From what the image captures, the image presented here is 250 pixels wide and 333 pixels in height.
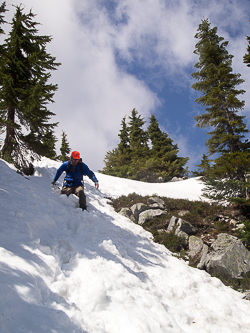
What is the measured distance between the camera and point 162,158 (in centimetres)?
2531

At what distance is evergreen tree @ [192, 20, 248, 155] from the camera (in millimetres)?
11258

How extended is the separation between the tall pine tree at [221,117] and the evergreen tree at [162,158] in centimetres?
1101

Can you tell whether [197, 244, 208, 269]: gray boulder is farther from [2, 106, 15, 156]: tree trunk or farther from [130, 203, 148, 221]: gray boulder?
[2, 106, 15, 156]: tree trunk

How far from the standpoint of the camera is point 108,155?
29.3 m

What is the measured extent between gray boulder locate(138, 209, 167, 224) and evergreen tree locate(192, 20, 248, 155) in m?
6.03

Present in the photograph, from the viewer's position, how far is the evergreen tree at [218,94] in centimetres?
1126

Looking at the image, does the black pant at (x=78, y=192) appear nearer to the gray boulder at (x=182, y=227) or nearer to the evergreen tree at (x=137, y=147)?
the gray boulder at (x=182, y=227)

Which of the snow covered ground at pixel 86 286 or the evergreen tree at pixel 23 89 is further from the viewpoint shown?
the evergreen tree at pixel 23 89

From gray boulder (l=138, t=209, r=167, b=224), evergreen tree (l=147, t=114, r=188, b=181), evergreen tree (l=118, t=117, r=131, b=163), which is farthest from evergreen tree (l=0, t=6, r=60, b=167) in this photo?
evergreen tree (l=118, t=117, r=131, b=163)

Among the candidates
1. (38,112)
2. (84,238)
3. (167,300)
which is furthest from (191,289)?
(38,112)

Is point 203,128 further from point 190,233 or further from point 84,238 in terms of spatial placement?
point 84,238

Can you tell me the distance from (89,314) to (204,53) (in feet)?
56.4

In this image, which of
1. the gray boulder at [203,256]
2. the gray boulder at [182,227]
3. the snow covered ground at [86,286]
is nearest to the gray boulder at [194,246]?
the gray boulder at [203,256]

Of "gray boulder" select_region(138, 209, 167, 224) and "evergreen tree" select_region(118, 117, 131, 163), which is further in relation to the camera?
"evergreen tree" select_region(118, 117, 131, 163)
